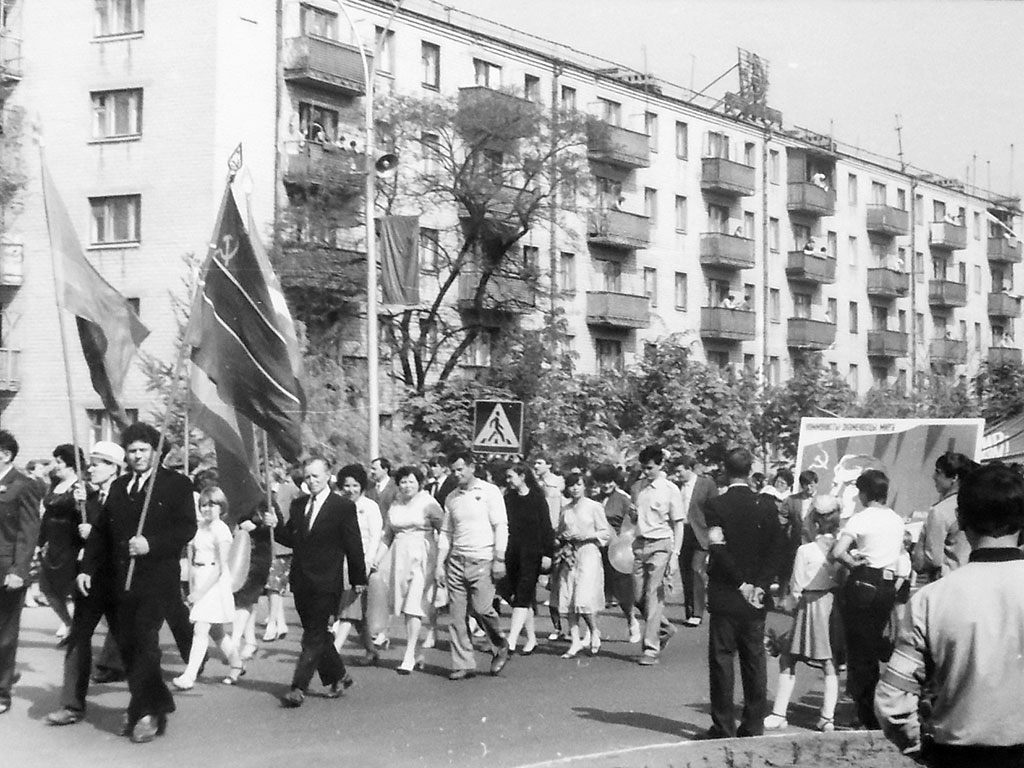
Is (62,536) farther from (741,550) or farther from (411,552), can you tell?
(741,550)

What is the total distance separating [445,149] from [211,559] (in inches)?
1185

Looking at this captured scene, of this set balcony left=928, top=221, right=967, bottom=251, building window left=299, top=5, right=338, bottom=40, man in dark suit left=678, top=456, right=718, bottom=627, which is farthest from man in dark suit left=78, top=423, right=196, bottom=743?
balcony left=928, top=221, right=967, bottom=251

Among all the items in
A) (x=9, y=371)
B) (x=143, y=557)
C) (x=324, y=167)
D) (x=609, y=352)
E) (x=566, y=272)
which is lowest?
(x=143, y=557)

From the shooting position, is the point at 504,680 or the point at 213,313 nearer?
the point at 213,313

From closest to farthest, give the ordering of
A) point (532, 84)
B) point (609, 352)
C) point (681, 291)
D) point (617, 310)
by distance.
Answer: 1. point (532, 84)
2. point (617, 310)
3. point (609, 352)
4. point (681, 291)

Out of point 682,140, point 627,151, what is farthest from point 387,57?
point 682,140

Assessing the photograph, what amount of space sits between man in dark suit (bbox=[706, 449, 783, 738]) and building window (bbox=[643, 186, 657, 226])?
45.7 metres

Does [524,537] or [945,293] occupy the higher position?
[945,293]

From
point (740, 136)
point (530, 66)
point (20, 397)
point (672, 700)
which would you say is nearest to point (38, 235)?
point (20, 397)

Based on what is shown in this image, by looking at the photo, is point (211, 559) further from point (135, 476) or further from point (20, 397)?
point (20, 397)

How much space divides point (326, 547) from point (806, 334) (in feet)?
177

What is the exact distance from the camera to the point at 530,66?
49.7 metres

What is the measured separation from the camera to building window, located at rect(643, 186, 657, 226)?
183ft

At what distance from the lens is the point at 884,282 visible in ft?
232
